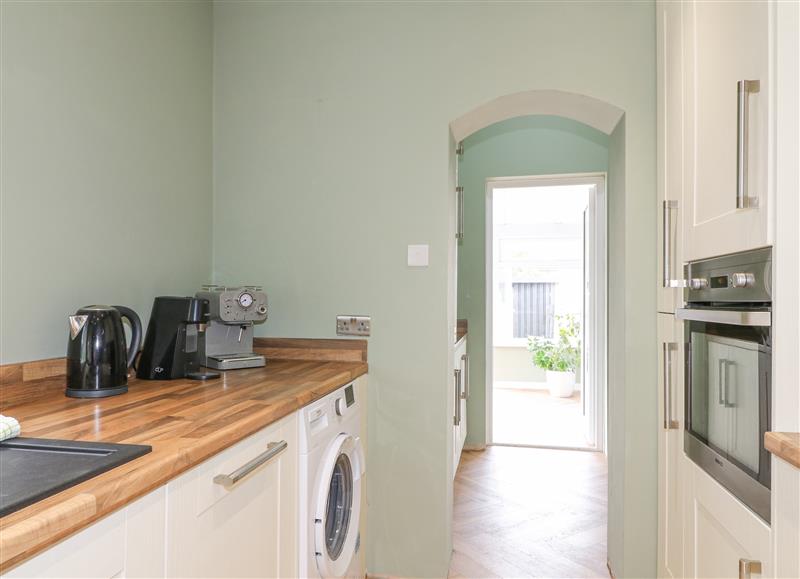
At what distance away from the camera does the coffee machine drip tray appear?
6.54 feet

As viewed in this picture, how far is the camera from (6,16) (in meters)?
1.45

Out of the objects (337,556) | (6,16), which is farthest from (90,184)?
(337,556)

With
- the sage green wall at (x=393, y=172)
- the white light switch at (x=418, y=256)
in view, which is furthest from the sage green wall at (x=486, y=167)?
the white light switch at (x=418, y=256)

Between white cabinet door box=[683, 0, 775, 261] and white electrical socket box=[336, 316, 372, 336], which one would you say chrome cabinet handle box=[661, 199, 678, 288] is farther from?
white electrical socket box=[336, 316, 372, 336]

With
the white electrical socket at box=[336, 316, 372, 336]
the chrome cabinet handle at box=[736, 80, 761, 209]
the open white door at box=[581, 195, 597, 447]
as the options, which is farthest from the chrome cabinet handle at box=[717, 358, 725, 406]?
the open white door at box=[581, 195, 597, 447]

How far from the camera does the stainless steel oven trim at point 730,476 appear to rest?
1178mm

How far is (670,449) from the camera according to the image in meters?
1.88

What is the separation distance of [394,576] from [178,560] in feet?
4.74

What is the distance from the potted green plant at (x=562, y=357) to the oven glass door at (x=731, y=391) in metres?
4.51

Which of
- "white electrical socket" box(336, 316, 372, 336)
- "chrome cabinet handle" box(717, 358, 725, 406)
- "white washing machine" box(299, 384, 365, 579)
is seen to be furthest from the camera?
"white electrical socket" box(336, 316, 372, 336)

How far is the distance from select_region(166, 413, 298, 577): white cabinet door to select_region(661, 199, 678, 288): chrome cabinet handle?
1.34m

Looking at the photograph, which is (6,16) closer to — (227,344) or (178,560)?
Answer: (227,344)

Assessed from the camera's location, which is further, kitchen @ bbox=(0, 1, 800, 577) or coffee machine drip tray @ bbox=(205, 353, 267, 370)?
coffee machine drip tray @ bbox=(205, 353, 267, 370)

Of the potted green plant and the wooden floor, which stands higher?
the potted green plant
